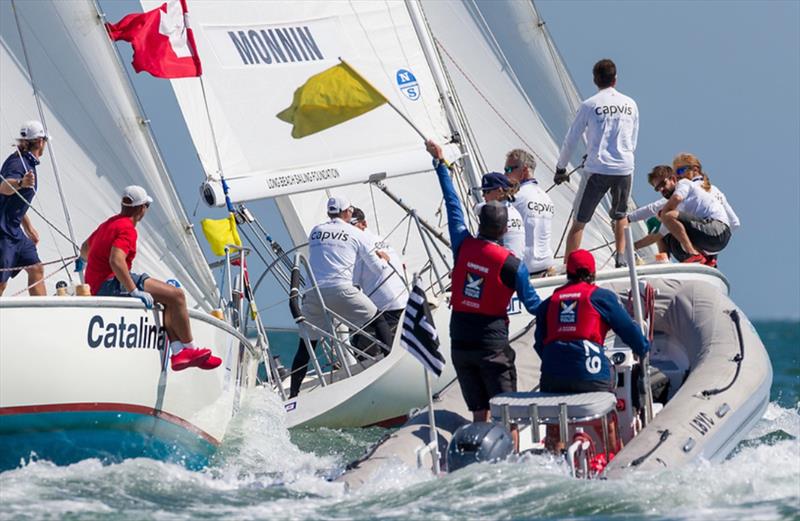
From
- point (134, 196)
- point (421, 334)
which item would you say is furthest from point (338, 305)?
point (421, 334)

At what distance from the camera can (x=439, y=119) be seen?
1405 cm

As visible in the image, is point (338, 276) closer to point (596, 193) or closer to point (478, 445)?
point (596, 193)

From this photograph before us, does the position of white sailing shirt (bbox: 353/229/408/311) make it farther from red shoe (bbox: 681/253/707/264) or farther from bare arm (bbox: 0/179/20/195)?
bare arm (bbox: 0/179/20/195)

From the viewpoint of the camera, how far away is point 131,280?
32.0ft

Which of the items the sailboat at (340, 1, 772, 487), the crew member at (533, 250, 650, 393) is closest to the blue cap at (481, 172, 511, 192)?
the sailboat at (340, 1, 772, 487)

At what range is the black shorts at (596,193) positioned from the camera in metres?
12.2

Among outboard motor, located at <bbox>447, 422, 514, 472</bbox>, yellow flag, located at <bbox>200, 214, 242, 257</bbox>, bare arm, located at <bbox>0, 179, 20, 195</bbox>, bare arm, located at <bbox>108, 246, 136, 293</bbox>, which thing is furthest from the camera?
yellow flag, located at <bbox>200, 214, 242, 257</bbox>

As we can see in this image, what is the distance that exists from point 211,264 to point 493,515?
551 centimetres

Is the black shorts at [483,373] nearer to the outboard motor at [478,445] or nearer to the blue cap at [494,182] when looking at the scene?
the outboard motor at [478,445]

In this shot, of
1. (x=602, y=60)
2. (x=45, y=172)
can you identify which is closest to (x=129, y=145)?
(x=45, y=172)

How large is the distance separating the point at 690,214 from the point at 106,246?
5.56 meters

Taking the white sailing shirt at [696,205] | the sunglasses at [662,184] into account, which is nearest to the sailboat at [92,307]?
the white sailing shirt at [696,205]

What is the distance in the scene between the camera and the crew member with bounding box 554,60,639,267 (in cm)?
1210

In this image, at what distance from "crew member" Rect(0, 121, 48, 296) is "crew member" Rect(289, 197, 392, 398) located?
2.55m
